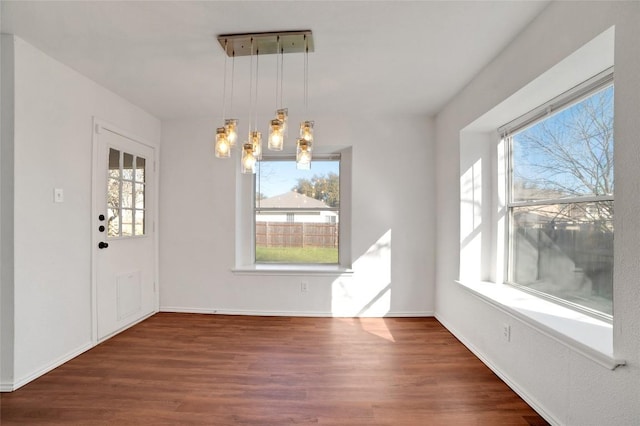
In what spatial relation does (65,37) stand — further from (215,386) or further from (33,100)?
(215,386)

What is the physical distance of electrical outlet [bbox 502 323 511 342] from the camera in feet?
7.16

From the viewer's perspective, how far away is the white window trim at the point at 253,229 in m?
3.69

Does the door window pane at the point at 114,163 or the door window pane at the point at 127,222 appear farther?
the door window pane at the point at 127,222

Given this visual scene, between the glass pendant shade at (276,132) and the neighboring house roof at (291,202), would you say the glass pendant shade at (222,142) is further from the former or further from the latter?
the neighboring house roof at (291,202)

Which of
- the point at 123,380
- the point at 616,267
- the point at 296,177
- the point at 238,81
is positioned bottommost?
the point at 123,380

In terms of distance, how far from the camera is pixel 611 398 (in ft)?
4.54

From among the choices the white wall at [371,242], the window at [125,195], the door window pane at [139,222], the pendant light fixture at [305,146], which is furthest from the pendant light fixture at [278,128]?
the door window pane at [139,222]

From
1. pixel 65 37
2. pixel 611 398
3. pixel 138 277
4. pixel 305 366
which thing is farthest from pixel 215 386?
pixel 65 37

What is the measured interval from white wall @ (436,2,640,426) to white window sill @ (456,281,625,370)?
56 millimetres

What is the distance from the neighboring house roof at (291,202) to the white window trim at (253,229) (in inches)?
7.8

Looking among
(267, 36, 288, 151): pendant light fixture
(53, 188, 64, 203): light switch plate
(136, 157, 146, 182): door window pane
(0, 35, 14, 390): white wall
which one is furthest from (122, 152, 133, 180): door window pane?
(267, 36, 288, 151): pendant light fixture

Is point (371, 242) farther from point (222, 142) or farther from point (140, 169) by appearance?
point (140, 169)

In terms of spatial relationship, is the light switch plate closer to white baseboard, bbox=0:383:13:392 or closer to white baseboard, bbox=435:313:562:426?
white baseboard, bbox=0:383:13:392

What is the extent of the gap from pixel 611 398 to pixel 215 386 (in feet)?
7.42
